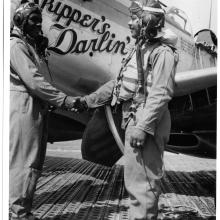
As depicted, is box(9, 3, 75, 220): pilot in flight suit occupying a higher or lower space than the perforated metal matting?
higher

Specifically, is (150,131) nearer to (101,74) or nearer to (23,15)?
(23,15)

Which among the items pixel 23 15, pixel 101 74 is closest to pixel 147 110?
pixel 23 15

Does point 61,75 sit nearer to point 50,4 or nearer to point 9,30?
point 50,4

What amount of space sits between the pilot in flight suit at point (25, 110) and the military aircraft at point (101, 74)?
0.52 m

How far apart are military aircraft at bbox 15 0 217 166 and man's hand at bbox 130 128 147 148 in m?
0.54

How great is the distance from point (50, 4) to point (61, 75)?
2.04ft

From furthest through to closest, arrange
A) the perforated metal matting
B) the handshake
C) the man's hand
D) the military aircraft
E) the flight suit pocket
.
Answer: the military aircraft, the perforated metal matting, the handshake, the flight suit pocket, the man's hand

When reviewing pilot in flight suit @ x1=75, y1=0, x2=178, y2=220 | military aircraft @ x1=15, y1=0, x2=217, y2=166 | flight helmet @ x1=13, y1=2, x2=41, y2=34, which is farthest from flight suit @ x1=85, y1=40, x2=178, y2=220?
flight helmet @ x1=13, y1=2, x2=41, y2=34

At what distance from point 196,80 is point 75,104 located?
1373 mm

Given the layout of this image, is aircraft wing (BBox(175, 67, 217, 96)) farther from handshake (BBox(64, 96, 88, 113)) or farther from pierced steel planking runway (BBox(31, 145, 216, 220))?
handshake (BBox(64, 96, 88, 113))

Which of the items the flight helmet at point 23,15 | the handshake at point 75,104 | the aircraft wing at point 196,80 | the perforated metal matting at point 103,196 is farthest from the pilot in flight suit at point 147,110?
the aircraft wing at point 196,80

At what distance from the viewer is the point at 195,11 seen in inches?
127

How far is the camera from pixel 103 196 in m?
3.62

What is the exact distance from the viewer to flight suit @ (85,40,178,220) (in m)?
2.08
